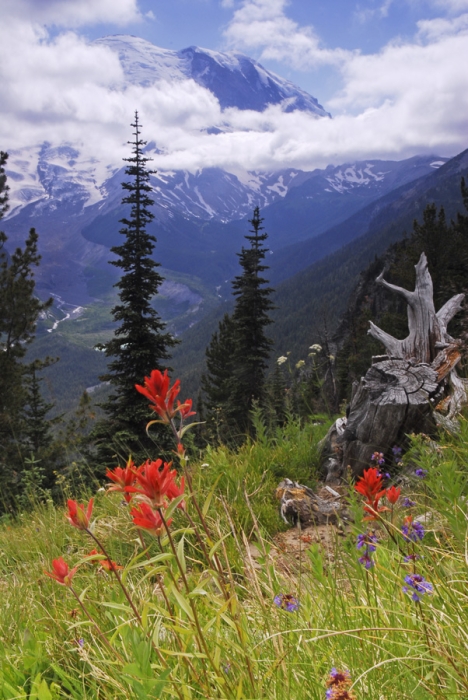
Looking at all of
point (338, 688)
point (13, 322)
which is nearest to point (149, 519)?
point (338, 688)

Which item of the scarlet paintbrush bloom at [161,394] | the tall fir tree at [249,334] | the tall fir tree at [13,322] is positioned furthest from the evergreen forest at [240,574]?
the tall fir tree at [249,334]

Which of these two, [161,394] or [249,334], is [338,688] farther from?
[249,334]

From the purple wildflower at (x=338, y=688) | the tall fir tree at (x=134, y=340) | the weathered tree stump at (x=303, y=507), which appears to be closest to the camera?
the purple wildflower at (x=338, y=688)

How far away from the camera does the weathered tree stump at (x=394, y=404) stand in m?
4.77

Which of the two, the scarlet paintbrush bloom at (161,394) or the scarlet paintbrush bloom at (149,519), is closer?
the scarlet paintbrush bloom at (149,519)

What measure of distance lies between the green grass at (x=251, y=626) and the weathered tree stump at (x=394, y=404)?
3.70ft

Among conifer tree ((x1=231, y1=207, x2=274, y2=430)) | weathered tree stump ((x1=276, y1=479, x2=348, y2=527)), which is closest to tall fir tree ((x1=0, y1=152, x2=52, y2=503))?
conifer tree ((x1=231, y1=207, x2=274, y2=430))

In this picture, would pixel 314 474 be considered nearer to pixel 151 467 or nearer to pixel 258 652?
pixel 258 652

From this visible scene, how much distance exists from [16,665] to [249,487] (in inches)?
102

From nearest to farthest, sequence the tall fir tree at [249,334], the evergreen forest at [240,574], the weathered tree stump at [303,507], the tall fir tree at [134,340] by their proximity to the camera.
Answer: the evergreen forest at [240,574] < the weathered tree stump at [303,507] < the tall fir tree at [134,340] < the tall fir tree at [249,334]

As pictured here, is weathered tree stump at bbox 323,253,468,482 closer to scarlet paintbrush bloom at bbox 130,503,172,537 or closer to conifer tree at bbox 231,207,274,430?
scarlet paintbrush bloom at bbox 130,503,172,537

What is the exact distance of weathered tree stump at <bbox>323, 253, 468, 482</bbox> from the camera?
4773 millimetres

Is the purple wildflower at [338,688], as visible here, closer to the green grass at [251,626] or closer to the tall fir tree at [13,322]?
the green grass at [251,626]

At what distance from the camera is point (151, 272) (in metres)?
17.8
